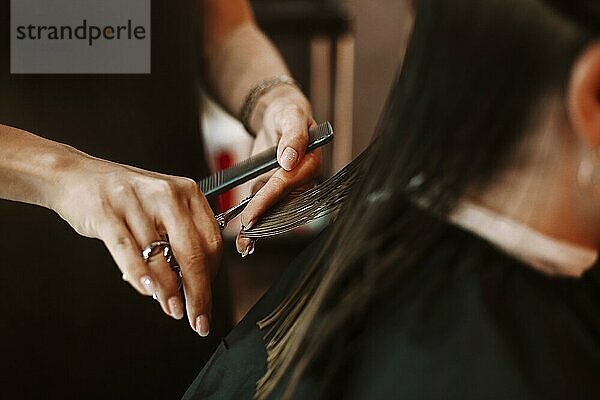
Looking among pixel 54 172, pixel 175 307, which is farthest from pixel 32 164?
pixel 175 307

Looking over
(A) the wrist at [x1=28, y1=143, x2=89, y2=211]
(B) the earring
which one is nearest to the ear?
(B) the earring

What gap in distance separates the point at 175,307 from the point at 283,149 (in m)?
0.27

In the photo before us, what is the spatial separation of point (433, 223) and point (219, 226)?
353 mm

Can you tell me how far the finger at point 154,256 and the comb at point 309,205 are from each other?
0.12 metres

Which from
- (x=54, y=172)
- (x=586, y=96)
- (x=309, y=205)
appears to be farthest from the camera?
(x=54, y=172)

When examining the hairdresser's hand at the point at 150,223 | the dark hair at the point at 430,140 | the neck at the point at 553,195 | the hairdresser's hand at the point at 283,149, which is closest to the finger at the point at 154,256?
the hairdresser's hand at the point at 150,223

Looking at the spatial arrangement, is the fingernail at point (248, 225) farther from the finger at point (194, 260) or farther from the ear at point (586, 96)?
the ear at point (586, 96)

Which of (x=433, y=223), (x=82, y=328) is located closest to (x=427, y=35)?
(x=433, y=223)

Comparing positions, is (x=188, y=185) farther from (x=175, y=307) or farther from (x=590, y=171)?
(x=590, y=171)

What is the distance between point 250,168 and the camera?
3.56 ft

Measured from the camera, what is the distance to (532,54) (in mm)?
792

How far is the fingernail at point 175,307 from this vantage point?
3.56 ft

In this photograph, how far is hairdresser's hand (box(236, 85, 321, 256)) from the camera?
1.04 meters

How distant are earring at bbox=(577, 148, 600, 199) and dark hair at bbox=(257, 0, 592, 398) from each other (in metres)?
0.07
